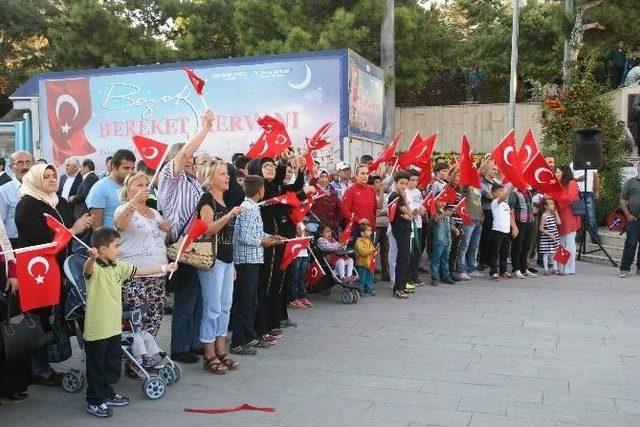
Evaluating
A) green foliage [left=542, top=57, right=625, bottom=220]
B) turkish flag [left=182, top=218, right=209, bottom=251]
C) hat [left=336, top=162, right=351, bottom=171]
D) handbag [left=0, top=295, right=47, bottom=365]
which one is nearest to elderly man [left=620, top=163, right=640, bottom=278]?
hat [left=336, top=162, right=351, bottom=171]

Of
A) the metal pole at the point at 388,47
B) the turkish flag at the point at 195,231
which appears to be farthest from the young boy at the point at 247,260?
the metal pole at the point at 388,47

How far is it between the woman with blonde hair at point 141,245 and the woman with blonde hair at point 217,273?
0.38m

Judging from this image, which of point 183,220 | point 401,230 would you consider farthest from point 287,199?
point 401,230

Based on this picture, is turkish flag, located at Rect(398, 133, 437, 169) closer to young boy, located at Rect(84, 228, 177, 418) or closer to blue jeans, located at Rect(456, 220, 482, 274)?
blue jeans, located at Rect(456, 220, 482, 274)

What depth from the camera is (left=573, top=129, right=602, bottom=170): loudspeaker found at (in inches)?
535

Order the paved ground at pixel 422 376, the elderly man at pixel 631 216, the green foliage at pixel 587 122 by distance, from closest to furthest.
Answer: the paved ground at pixel 422 376, the elderly man at pixel 631 216, the green foliage at pixel 587 122

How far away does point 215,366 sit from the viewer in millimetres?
5742

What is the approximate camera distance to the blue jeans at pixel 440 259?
413 inches

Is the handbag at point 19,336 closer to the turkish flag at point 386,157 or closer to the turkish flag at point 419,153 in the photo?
the turkish flag at point 386,157

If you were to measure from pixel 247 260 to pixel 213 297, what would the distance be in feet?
1.76

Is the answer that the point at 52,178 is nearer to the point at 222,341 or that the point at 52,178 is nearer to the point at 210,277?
the point at 210,277

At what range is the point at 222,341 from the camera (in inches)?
233

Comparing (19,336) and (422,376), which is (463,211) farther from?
(19,336)

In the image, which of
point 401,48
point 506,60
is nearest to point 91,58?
point 401,48
